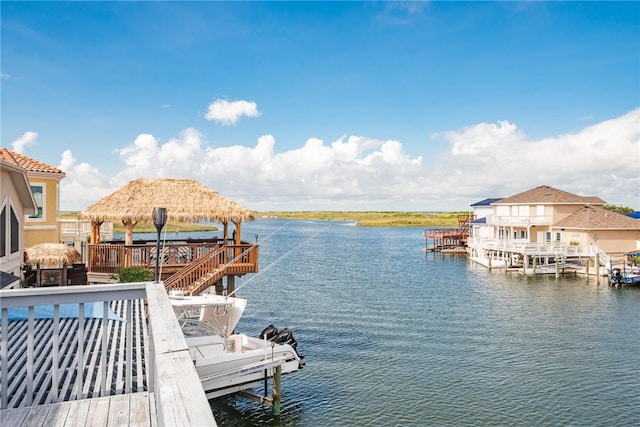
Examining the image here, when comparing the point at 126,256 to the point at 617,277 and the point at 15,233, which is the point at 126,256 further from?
the point at 617,277

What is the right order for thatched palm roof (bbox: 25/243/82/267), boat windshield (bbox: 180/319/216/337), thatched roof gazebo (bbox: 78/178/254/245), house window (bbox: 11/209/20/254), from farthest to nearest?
thatched roof gazebo (bbox: 78/178/254/245) → thatched palm roof (bbox: 25/243/82/267) → house window (bbox: 11/209/20/254) → boat windshield (bbox: 180/319/216/337)

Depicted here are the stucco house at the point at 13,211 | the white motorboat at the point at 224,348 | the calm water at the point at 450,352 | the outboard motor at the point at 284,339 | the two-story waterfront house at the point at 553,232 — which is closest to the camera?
the stucco house at the point at 13,211

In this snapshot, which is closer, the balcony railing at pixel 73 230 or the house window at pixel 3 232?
the house window at pixel 3 232

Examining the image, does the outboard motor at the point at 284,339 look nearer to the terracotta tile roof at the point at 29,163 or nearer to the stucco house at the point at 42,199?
the stucco house at the point at 42,199

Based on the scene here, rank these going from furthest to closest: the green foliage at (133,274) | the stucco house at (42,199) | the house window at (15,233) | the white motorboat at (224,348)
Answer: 1. the stucco house at (42,199)
2. the green foliage at (133,274)
3. the house window at (15,233)
4. the white motorboat at (224,348)

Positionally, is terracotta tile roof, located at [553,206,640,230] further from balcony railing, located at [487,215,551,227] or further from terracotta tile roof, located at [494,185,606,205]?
terracotta tile roof, located at [494,185,606,205]

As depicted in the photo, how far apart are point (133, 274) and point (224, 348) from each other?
18.2 feet

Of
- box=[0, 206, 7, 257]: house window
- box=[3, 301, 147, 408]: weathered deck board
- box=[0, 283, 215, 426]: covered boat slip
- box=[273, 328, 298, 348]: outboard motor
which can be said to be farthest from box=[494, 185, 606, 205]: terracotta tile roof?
box=[0, 283, 215, 426]: covered boat slip

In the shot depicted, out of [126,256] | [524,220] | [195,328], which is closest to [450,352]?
[195,328]

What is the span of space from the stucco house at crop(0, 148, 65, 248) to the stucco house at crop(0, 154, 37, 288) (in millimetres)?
3429

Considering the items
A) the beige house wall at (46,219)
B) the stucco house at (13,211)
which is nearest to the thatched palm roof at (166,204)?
the beige house wall at (46,219)

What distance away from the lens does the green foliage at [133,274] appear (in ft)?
57.8

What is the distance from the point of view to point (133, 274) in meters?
17.7

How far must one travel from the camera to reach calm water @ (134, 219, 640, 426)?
14.5 meters
